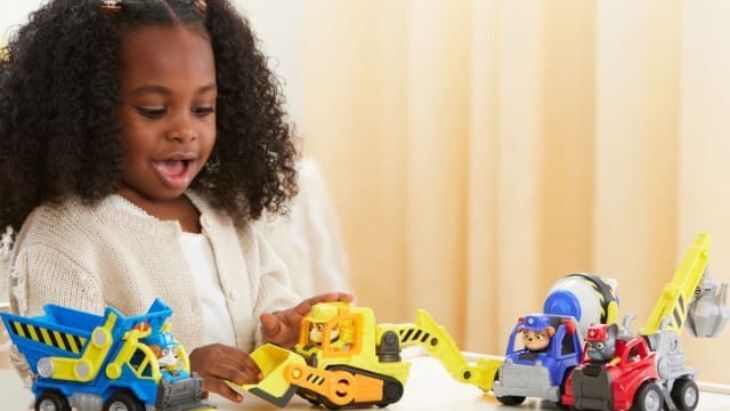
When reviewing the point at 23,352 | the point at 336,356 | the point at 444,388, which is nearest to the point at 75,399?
the point at 23,352

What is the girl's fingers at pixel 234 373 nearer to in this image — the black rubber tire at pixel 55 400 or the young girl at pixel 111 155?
the young girl at pixel 111 155

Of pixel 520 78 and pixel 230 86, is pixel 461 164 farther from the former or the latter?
pixel 230 86

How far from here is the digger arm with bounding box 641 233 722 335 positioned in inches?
26.5

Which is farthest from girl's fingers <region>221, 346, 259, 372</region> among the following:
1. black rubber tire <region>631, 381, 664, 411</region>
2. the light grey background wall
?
the light grey background wall

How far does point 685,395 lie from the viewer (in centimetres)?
67

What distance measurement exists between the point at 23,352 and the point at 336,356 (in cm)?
18

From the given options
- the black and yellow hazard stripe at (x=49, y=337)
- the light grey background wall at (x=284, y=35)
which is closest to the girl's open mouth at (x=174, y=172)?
the black and yellow hazard stripe at (x=49, y=337)

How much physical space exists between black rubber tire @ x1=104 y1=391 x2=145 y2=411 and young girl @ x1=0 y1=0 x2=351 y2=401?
134 mm

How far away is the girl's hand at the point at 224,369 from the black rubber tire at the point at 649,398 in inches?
8.8

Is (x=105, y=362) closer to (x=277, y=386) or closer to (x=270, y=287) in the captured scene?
(x=277, y=386)

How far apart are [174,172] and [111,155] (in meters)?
0.05

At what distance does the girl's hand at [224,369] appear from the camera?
706mm

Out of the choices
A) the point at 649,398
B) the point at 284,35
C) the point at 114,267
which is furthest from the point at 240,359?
the point at 284,35

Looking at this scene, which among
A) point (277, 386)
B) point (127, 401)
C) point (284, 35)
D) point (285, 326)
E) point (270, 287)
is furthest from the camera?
point (284, 35)
